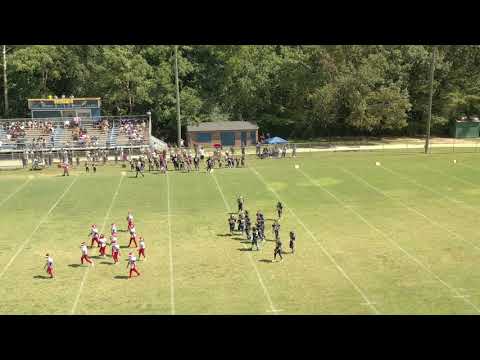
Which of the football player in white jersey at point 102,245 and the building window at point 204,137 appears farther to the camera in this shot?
the building window at point 204,137

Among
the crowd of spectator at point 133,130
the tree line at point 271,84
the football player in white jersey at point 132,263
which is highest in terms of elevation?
the tree line at point 271,84

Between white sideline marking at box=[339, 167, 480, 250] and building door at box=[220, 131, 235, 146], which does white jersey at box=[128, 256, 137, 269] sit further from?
building door at box=[220, 131, 235, 146]

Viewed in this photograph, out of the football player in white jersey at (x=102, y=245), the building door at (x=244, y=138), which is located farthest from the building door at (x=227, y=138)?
the football player in white jersey at (x=102, y=245)

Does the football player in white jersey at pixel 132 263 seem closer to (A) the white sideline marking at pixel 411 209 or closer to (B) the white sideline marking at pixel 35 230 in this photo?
(B) the white sideline marking at pixel 35 230

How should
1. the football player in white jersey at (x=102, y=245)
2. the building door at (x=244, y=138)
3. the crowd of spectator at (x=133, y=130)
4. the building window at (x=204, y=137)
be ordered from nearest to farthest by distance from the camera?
the football player in white jersey at (x=102, y=245), the crowd of spectator at (x=133, y=130), the building window at (x=204, y=137), the building door at (x=244, y=138)

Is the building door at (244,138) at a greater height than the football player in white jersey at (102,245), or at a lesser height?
greater

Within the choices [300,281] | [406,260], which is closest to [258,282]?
[300,281]

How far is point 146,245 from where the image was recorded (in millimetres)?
26359

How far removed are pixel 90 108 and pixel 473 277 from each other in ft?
132

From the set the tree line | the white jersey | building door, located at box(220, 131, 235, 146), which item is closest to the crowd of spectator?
the tree line

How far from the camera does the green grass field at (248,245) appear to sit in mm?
19859

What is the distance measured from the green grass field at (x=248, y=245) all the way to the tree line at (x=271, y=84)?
52.7ft

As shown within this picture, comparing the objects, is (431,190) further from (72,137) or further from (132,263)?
(72,137)

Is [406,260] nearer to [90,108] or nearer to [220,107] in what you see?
[90,108]
